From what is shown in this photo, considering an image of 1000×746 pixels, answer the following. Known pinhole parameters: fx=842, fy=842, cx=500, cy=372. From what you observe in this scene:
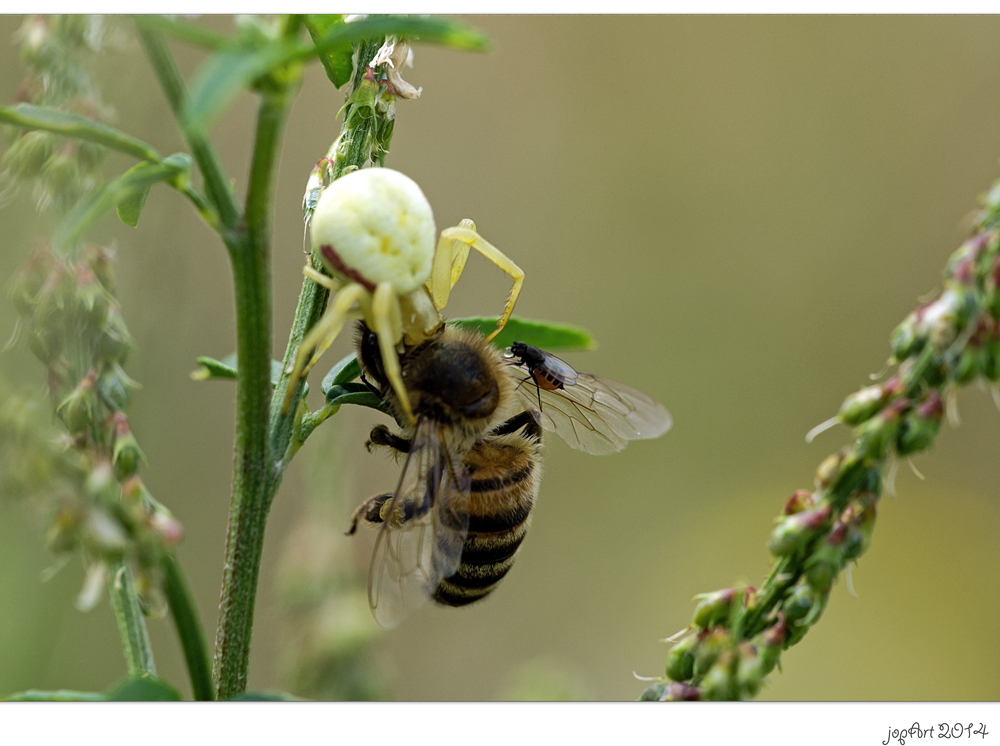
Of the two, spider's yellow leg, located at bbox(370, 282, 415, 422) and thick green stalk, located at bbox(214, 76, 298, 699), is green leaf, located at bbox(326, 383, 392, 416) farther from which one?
thick green stalk, located at bbox(214, 76, 298, 699)

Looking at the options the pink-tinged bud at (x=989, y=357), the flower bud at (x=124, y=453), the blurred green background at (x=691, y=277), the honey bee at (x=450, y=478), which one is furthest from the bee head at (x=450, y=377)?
the blurred green background at (x=691, y=277)

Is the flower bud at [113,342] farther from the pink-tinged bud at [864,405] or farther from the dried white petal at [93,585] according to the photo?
the pink-tinged bud at [864,405]

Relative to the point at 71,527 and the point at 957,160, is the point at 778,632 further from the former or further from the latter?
the point at 957,160

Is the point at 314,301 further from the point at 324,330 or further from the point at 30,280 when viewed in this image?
the point at 30,280

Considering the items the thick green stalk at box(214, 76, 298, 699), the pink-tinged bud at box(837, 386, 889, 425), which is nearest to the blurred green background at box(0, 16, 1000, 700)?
the thick green stalk at box(214, 76, 298, 699)

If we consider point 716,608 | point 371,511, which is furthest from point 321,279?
point 716,608

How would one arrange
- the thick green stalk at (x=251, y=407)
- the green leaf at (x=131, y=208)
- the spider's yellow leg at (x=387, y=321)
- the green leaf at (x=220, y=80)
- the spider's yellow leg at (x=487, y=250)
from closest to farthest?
the green leaf at (x=220, y=80)
the thick green stalk at (x=251, y=407)
the green leaf at (x=131, y=208)
the spider's yellow leg at (x=387, y=321)
the spider's yellow leg at (x=487, y=250)
